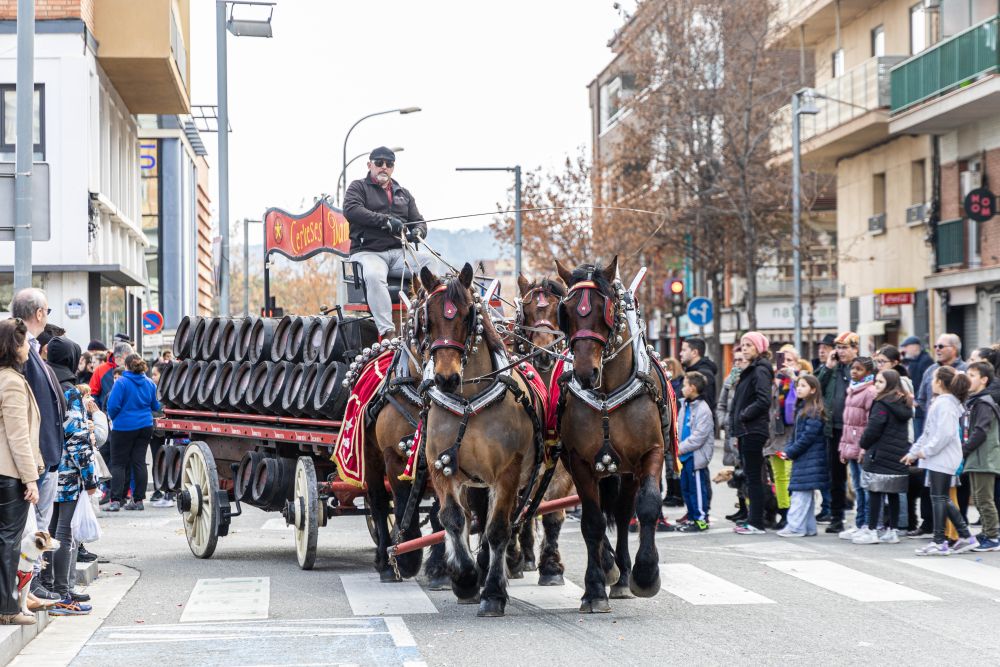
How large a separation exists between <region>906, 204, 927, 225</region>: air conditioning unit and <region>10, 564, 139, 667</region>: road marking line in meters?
22.1

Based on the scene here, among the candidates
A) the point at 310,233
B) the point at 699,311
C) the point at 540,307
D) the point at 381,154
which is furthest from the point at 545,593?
the point at 699,311

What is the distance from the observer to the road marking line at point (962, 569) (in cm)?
1148

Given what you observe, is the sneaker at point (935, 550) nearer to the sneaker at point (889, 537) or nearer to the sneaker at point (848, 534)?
the sneaker at point (889, 537)

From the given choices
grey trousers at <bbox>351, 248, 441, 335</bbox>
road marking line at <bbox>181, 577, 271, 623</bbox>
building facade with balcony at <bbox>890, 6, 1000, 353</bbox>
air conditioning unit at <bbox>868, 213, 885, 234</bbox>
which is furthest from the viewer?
air conditioning unit at <bbox>868, 213, 885, 234</bbox>

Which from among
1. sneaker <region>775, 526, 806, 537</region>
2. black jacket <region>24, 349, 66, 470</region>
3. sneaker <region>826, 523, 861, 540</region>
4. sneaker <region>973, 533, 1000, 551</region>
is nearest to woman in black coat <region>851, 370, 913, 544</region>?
sneaker <region>826, 523, 861, 540</region>

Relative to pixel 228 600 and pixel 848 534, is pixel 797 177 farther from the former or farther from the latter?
pixel 228 600

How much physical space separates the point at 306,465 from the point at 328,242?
3.82 m

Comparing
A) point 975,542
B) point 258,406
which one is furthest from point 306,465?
point 975,542

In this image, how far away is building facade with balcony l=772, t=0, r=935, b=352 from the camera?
101ft

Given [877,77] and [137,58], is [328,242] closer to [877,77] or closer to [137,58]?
[137,58]

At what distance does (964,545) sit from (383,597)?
5.64 meters

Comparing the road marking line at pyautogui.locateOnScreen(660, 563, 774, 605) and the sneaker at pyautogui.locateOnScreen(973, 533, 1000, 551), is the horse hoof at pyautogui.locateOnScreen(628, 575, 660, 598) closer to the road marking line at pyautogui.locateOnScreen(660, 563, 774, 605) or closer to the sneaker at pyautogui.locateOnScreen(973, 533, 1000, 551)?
the road marking line at pyautogui.locateOnScreen(660, 563, 774, 605)

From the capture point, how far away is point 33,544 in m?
8.99

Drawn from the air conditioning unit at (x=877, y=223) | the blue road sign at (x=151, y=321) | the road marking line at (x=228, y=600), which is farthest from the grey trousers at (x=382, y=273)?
the blue road sign at (x=151, y=321)
